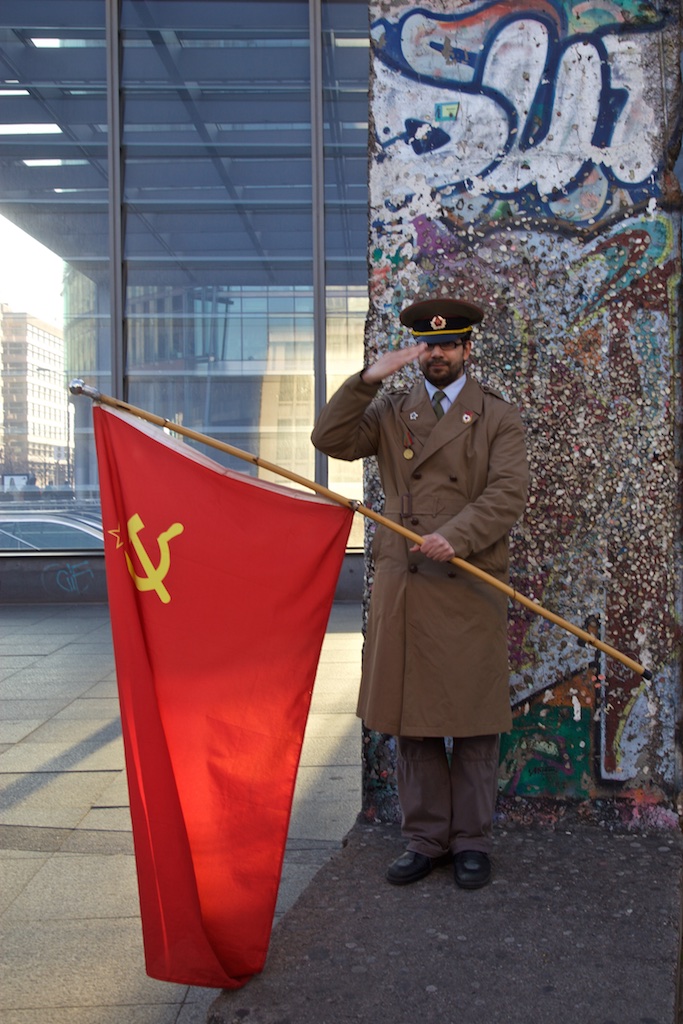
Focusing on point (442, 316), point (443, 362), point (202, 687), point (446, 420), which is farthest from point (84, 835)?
point (442, 316)

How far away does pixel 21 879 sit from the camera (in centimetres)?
407

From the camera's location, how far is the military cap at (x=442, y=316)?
11.7 feet

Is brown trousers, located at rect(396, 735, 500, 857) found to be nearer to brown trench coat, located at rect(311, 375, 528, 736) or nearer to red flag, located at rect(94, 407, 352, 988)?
brown trench coat, located at rect(311, 375, 528, 736)

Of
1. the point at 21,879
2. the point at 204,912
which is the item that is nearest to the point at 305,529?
the point at 204,912

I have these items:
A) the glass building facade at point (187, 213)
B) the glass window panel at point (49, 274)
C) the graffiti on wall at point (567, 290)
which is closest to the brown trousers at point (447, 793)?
the graffiti on wall at point (567, 290)

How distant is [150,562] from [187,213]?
323 inches

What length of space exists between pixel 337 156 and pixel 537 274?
6.93 meters

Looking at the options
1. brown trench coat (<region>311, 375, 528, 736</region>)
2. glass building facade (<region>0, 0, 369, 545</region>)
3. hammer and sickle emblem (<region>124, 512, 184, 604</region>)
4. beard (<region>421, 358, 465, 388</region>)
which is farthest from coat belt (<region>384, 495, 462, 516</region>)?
glass building facade (<region>0, 0, 369, 545</region>)

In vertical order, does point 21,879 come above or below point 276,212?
below

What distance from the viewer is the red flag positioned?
2.93 m

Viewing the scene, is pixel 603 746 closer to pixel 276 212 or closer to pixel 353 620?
pixel 353 620

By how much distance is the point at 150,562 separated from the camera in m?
3.03

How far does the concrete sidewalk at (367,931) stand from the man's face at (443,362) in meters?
1.60

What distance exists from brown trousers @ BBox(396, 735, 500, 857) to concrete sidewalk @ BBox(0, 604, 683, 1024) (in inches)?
4.9
